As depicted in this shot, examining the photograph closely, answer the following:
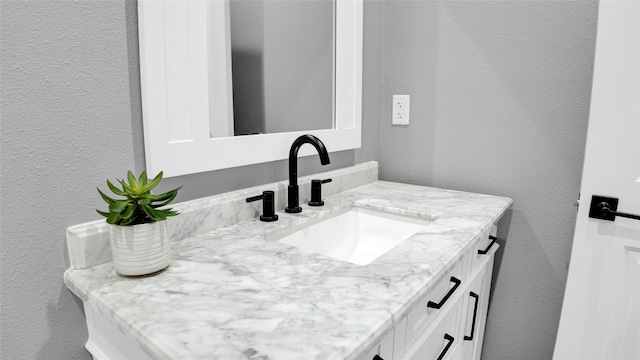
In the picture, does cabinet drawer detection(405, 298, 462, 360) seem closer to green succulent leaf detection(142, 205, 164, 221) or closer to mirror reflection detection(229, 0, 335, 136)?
green succulent leaf detection(142, 205, 164, 221)

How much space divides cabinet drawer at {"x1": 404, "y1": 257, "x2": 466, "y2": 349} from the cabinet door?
170 mm

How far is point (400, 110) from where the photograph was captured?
1546 mm

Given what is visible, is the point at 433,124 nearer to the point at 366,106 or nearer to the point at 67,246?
the point at 366,106

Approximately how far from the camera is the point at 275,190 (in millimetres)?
1138

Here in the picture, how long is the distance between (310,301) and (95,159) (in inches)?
19.9

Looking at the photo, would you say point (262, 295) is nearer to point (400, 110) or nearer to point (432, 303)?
point (432, 303)

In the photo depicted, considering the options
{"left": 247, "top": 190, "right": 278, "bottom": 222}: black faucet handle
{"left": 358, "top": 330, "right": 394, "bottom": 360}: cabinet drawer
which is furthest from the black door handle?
{"left": 247, "top": 190, "right": 278, "bottom": 222}: black faucet handle

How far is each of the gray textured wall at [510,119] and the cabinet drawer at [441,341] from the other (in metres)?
0.44

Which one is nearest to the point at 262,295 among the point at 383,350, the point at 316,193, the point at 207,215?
the point at 383,350

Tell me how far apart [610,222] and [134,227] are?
1207mm

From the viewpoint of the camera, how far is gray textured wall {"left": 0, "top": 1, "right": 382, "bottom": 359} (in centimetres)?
66

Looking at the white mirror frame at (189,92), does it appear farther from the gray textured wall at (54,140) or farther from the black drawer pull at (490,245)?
the black drawer pull at (490,245)

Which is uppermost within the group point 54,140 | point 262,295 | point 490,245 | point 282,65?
point 282,65

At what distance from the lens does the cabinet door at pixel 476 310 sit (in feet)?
3.89
